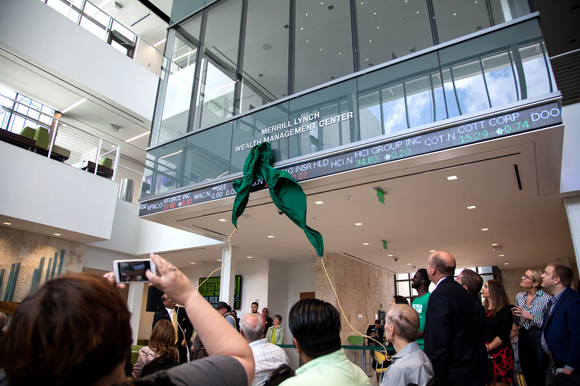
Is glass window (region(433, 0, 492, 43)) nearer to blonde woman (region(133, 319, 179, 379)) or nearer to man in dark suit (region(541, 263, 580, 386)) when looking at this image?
man in dark suit (region(541, 263, 580, 386))

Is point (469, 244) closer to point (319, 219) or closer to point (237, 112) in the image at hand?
point (319, 219)

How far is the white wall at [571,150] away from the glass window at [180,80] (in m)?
6.00

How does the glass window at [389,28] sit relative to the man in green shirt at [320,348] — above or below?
above

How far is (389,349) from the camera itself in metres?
5.77

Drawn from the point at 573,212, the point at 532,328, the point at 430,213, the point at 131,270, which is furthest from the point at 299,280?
the point at 131,270

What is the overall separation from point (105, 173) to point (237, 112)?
4.62m

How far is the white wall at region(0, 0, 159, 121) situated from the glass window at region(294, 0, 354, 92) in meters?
5.43

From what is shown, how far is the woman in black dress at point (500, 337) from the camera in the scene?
146 inches

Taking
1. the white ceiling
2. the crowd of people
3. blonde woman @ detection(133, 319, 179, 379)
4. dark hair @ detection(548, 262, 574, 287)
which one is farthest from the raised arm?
the white ceiling

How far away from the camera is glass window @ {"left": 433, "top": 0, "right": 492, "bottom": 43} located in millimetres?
5422

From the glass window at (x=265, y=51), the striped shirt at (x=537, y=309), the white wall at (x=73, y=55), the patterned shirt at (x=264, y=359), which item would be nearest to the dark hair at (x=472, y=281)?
the striped shirt at (x=537, y=309)

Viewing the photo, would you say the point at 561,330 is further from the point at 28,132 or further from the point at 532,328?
the point at 28,132

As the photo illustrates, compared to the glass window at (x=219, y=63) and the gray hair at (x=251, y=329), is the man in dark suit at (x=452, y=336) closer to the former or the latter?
the gray hair at (x=251, y=329)

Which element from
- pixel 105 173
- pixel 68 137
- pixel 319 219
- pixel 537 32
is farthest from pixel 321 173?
pixel 68 137
